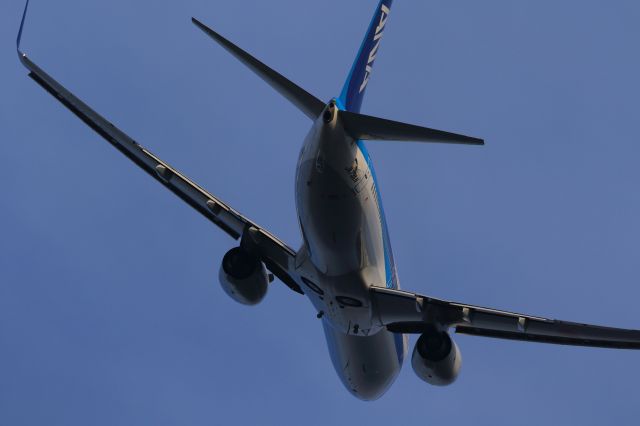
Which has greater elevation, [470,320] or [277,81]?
[277,81]

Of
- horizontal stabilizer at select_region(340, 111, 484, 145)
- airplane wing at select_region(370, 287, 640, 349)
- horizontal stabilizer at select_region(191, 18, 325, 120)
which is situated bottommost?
airplane wing at select_region(370, 287, 640, 349)

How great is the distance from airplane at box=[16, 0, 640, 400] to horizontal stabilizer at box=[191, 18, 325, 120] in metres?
0.03

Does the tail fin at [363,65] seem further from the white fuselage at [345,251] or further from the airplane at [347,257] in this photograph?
the white fuselage at [345,251]

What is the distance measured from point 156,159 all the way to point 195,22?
673cm

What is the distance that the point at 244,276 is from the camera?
2866 cm

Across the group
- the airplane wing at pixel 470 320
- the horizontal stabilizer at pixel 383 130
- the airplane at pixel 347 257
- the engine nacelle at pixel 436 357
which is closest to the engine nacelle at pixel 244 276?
the airplane at pixel 347 257

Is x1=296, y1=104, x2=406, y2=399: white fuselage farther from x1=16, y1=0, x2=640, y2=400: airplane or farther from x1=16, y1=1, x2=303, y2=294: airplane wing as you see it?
x1=16, y1=1, x2=303, y2=294: airplane wing

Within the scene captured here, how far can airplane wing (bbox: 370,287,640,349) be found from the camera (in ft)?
88.6

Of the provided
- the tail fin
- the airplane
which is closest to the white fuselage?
the airplane

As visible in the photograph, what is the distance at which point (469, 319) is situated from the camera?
27703 mm

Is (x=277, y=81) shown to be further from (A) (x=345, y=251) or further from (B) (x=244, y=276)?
(B) (x=244, y=276)

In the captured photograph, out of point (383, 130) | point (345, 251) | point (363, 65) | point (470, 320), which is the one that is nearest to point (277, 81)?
point (383, 130)

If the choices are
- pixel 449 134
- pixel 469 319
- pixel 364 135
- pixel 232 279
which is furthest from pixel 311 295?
pixel 449 134

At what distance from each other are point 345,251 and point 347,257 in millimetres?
334
